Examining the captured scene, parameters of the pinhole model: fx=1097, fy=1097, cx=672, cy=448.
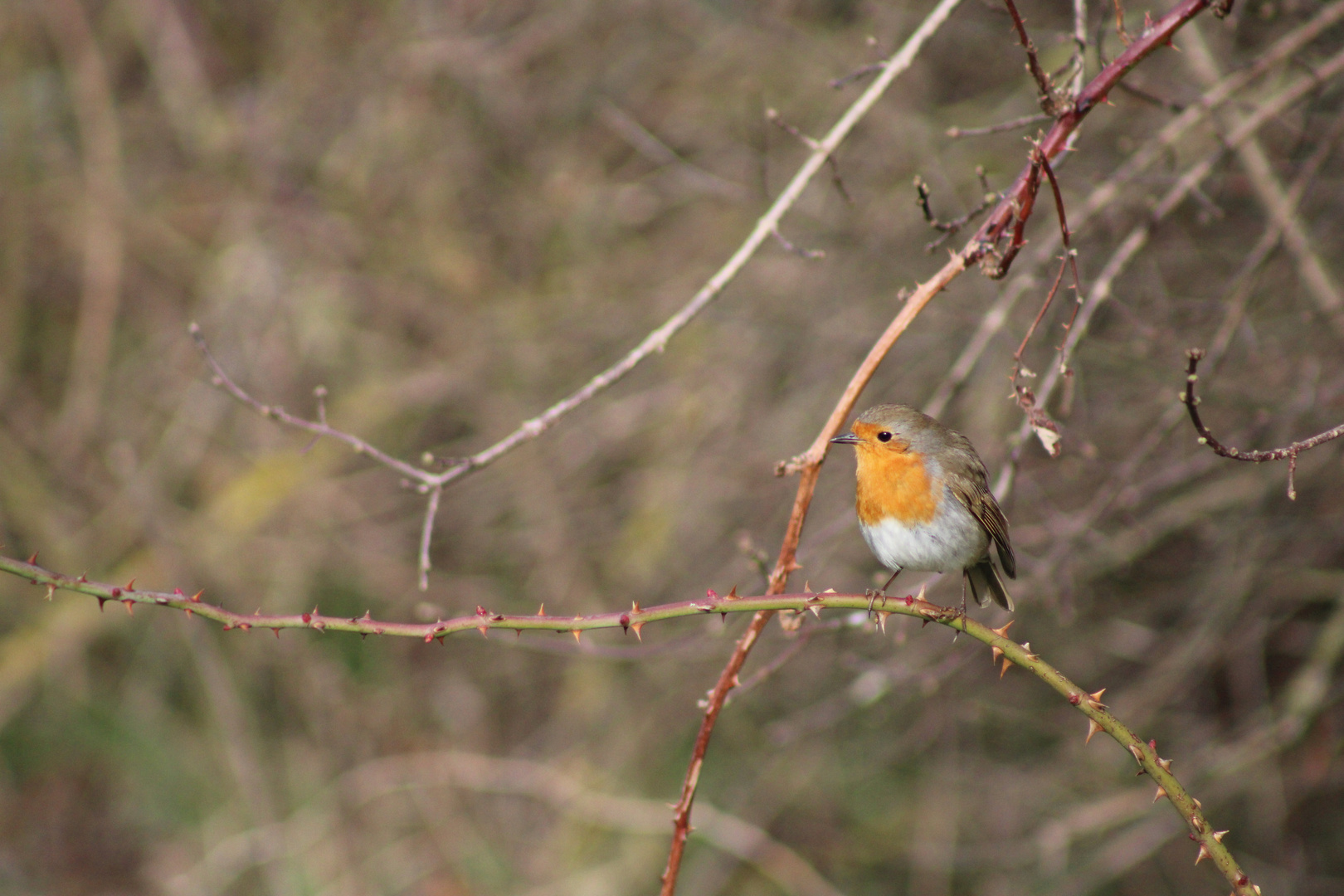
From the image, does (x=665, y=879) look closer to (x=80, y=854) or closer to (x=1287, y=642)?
(x=1287, y=642)

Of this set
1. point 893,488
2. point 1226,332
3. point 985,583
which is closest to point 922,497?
point 893,488

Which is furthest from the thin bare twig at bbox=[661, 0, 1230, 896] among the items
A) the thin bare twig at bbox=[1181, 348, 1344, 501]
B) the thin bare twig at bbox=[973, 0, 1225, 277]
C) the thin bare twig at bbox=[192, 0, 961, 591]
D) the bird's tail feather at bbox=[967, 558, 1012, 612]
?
the bird's tail feather at bbox=[967, 558, 1012, 612]

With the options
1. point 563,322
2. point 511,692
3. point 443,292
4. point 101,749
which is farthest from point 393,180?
point 101,749

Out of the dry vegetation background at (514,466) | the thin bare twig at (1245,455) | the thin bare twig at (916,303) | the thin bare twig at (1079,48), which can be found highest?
the dry vegetation background at (514,466)

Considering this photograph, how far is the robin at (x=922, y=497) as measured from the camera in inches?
115

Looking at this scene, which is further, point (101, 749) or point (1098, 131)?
point (101, 749)

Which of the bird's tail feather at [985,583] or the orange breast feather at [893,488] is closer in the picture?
the orange breast feather at [893,488]

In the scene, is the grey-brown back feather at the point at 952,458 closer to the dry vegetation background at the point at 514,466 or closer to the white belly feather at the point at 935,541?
the white belly feather at the point at 935,541

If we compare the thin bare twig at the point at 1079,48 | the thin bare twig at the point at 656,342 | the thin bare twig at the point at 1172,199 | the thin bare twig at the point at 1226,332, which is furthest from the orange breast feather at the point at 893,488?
the thin bare twig at the point at 1079,48

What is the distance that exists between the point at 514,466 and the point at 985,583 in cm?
331

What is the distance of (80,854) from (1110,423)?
20.6 ft

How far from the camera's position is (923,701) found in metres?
5.43

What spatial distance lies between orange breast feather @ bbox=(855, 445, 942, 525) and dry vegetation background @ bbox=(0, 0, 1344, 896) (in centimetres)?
178

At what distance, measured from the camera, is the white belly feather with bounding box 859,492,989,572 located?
114 inches
